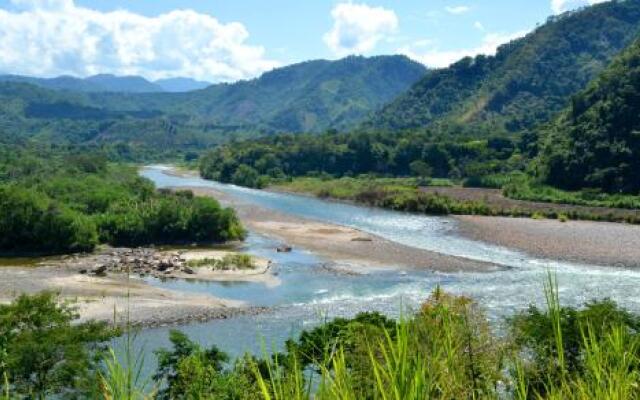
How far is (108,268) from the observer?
6262cm

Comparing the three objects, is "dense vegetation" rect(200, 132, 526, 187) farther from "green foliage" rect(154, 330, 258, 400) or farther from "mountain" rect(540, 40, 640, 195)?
"green foliage" rect(154, 330, 258, 400)

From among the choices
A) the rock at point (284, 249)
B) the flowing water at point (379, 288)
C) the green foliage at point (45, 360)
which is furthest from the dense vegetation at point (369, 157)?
the green foliage at point (45, 360)

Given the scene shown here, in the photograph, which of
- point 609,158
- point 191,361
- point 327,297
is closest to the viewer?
point 191,361

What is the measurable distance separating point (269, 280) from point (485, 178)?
87613 millimetres

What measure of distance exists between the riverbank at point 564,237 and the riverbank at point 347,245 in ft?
37.4

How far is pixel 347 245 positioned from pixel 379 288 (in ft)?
68.3

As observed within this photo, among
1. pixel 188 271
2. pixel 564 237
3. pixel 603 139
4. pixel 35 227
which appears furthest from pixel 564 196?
pixel 35 227

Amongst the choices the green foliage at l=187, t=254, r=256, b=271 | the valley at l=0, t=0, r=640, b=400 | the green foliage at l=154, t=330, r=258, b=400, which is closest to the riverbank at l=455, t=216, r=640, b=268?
the valley at l=0, t=0, r=640, b=400

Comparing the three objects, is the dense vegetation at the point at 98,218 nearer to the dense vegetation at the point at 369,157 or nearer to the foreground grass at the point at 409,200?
the foreground grass at the point at 409,200

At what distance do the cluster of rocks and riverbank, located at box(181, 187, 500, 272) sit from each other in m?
16.2

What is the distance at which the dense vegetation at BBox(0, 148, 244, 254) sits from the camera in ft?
229

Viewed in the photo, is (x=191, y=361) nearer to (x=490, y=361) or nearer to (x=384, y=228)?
(x=490, y=361)

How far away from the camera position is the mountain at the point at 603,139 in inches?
4365

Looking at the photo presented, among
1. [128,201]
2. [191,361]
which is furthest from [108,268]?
[191,361]
